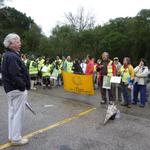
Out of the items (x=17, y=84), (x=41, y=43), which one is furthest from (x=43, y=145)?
(x=41, y=43)

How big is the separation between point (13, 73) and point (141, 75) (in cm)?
686

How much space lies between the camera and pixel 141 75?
39.1 feet

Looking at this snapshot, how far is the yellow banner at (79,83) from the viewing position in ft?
45.2

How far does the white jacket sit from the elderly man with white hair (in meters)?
6.53

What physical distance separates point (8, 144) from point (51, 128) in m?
1.64

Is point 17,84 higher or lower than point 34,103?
higher

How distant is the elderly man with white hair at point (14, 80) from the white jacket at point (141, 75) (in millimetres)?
6528

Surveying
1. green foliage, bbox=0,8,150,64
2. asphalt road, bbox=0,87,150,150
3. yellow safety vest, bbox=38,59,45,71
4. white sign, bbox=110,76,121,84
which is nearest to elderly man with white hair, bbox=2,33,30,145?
asphalt road, bbox=0,87,150,150

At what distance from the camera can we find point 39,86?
1766 cm

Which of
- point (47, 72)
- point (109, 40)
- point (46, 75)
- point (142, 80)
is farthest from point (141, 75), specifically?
point (109, 40)

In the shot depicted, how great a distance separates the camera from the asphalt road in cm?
670

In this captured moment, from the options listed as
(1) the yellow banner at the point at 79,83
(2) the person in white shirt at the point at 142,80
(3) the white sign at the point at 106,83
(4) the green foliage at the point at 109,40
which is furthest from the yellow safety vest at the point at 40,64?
(4) the green foliage at the point at 109,40

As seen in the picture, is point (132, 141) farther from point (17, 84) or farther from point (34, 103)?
point (34, 103)

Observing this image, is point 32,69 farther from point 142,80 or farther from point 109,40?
point 109,40
